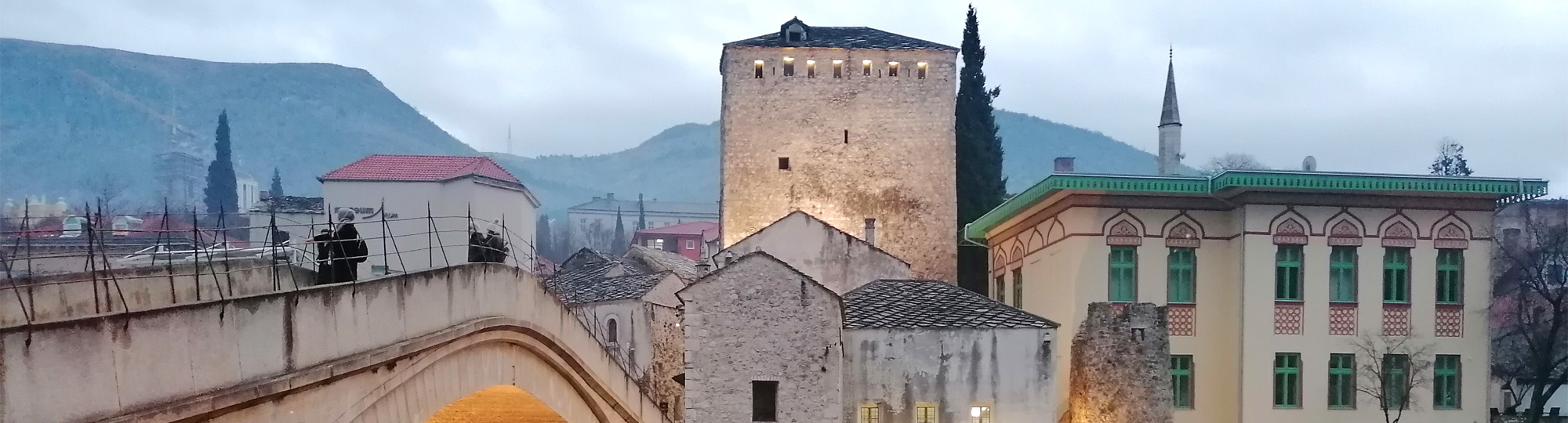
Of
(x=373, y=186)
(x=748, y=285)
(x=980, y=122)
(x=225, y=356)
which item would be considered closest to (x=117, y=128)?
(x=373, y=186)

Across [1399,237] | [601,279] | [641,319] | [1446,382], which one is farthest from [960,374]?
[601,279]

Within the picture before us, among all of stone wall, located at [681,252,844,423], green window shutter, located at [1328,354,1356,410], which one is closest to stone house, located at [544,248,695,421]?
stone wall, located at [681,252,844,423]

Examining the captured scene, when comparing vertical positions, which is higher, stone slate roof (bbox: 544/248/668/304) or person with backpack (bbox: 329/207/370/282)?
person with backpack (bbox: 329/207/370/282)

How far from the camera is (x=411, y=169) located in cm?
4044

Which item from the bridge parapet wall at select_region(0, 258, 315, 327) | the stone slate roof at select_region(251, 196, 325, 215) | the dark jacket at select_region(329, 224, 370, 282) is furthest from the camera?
the stone slate roof at select_region(251, 196, 325, 215)

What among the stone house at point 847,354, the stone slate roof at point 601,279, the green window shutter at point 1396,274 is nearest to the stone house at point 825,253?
the stone slate roof at point 601,279

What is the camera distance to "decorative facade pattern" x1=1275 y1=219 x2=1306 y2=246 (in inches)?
938

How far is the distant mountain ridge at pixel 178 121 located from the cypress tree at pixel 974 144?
317 ft

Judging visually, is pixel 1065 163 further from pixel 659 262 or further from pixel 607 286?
pixel 607 286

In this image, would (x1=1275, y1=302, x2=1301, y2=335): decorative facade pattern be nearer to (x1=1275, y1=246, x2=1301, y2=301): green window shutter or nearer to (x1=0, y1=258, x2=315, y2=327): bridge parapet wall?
(x1=1275, y1=246, x2=1301, y2=301): green window shutter

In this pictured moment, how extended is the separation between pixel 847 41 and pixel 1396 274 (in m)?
17.0

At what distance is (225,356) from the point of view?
8.03 meters

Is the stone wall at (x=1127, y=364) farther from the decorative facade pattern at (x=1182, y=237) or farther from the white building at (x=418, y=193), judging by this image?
the white building at (x=418, y=193)

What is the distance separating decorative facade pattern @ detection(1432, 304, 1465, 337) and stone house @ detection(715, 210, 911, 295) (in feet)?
35.8
